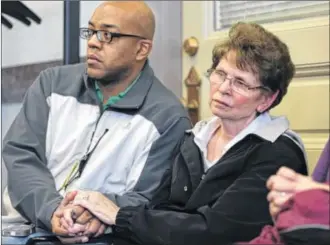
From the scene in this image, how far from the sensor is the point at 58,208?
59.4 inches

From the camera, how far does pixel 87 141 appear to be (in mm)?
1650

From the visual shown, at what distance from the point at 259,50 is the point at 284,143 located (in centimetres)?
21

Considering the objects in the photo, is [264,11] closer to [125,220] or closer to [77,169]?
[77,169]

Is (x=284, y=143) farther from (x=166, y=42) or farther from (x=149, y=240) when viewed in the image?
(x=166, y=42)

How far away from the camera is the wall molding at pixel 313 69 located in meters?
1.97

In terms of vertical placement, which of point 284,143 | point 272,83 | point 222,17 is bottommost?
point 284,143

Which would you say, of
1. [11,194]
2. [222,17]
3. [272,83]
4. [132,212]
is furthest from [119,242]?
[222,17]

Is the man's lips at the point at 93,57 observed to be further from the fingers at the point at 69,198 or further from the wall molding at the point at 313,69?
the wall molding at the point at 313,69

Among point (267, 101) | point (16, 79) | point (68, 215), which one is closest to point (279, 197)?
point (267, 101)

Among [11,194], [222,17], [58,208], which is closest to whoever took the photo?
[58,208]

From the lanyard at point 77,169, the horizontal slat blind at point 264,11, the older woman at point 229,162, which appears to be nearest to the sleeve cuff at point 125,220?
the older woman at point 229,162

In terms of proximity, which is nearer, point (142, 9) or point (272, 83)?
point (272, 83)

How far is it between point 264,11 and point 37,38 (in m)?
0.94

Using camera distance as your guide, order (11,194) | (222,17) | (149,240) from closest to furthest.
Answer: (149,240)
(11,194)
(222,17)
